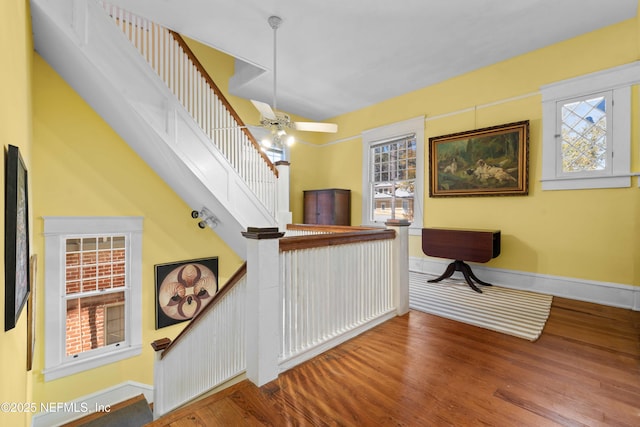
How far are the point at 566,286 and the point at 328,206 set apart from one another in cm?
374

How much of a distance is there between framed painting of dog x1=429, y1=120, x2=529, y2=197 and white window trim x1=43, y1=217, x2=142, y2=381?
4.63 m

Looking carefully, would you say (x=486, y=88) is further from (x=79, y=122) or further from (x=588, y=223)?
(x=79, y=122)

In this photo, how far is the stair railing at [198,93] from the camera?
305 cm

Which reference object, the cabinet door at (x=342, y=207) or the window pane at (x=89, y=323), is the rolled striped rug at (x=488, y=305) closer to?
the cabinet door at (x=342, y=207)

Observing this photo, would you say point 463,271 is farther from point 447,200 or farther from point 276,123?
point 276,123

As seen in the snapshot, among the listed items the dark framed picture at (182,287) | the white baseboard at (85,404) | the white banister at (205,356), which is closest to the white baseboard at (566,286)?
the white banister at (205,356)

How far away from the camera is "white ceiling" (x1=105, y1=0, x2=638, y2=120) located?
292 cm

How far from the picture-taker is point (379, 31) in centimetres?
332

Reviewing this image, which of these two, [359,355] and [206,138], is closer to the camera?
[359,355]

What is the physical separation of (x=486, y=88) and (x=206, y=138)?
13.1 ft

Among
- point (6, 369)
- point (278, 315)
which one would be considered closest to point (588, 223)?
point (278, 315)

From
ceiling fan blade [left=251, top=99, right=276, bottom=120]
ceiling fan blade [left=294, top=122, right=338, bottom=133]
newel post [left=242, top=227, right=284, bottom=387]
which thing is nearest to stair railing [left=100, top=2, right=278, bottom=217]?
ceiling fan blade [left=251, top=99, right=276, bottom=120]

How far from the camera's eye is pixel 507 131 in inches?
147

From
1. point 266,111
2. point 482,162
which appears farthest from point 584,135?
point 266,111
